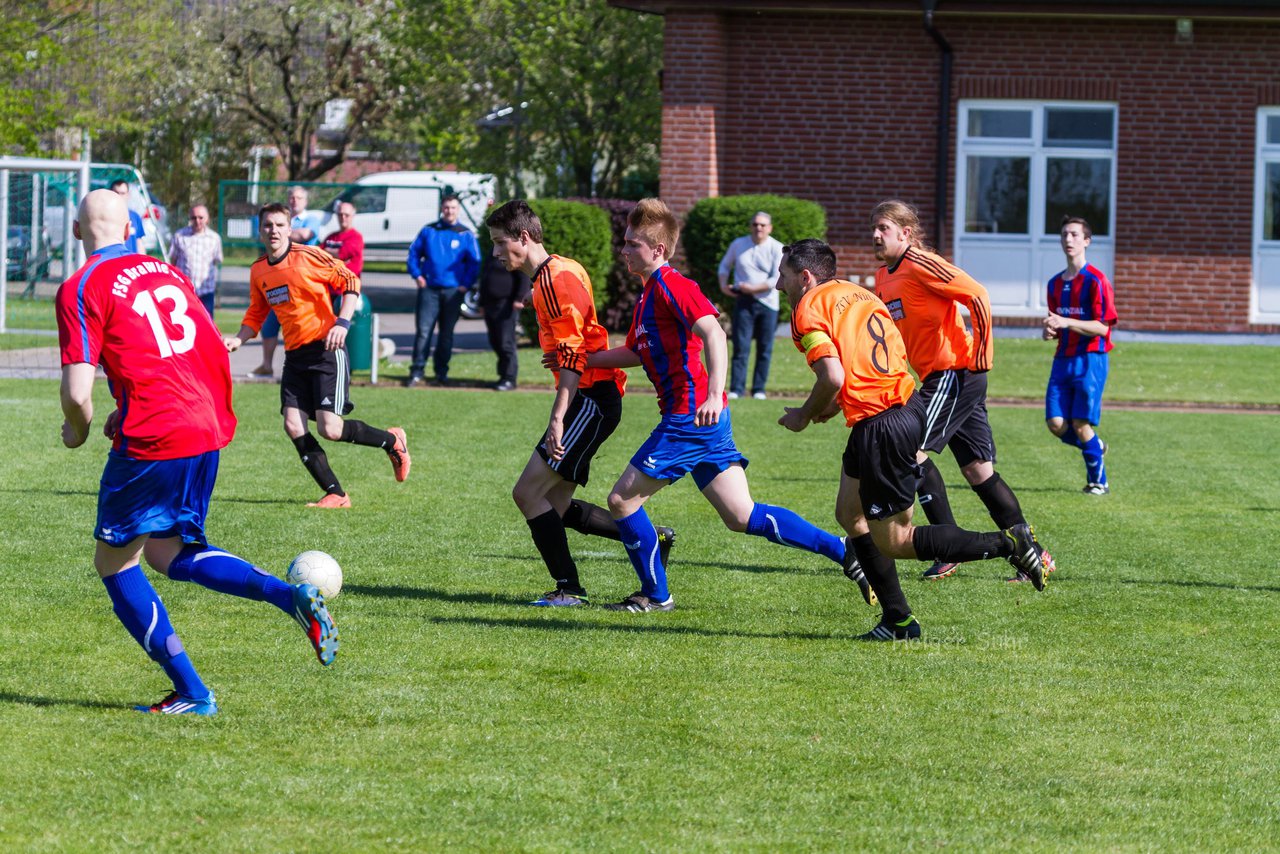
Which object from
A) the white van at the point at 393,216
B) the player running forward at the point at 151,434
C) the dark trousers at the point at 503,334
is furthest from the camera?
the white van at the point at 393,216

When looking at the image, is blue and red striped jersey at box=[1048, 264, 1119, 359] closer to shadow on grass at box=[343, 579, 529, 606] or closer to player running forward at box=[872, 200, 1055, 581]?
player running forward at box=[872, 200, 1055, 581]

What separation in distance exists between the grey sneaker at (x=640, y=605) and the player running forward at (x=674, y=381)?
407 mm

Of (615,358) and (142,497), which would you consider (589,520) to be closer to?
(615,358)

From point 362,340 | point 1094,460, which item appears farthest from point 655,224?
point 362,340

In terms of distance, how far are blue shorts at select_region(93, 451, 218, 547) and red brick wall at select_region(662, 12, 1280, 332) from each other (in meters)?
17.9

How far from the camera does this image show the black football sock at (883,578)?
23.2ft

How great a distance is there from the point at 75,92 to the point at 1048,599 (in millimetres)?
26538

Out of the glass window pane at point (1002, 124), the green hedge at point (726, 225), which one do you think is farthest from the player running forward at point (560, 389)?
the glass window pane at point (1002, 124)

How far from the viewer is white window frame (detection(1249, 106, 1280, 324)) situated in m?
23.2

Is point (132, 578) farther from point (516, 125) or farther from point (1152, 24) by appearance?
point (516, 125)

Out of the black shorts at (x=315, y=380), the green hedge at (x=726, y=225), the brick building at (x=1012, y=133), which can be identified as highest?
the brick building at (x=1012, y=133)

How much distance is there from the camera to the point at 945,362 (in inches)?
328

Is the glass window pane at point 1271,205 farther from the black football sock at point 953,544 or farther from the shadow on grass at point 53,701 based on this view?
the shadow on grass at point 53,701

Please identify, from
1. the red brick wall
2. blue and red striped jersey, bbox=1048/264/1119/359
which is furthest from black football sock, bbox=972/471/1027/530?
the red brick wall
